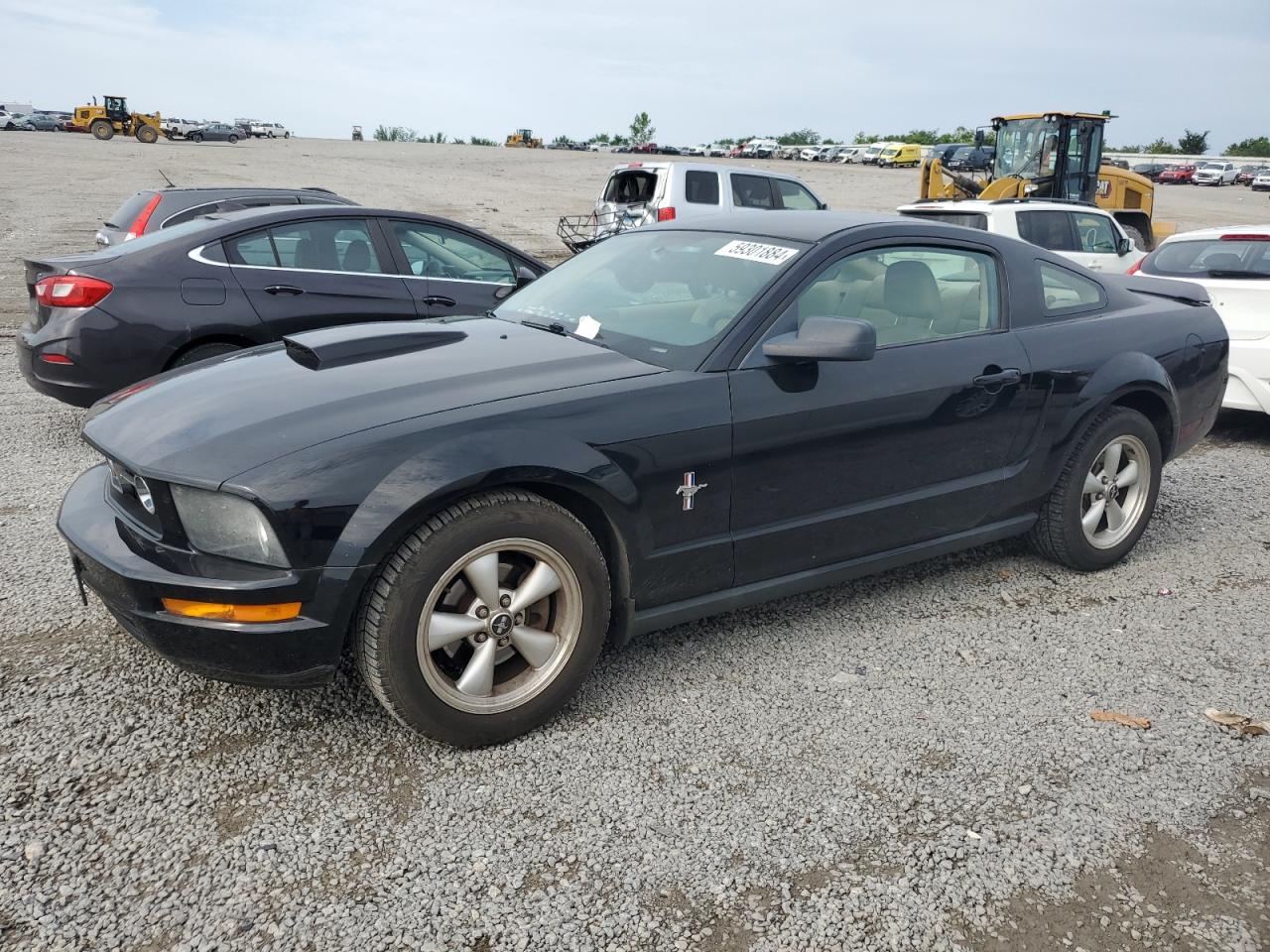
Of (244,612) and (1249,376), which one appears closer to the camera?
(244,612)

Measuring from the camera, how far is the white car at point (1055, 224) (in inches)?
382

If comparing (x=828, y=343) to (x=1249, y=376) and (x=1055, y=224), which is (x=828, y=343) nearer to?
(x=1249, y=376)

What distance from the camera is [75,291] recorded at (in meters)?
5.64

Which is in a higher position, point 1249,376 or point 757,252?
point 757,252

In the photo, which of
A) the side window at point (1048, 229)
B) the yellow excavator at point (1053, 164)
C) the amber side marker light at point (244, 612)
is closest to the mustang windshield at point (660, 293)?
the amber side marker light at point (244, 612)

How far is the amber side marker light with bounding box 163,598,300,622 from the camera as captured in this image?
8.61 ft

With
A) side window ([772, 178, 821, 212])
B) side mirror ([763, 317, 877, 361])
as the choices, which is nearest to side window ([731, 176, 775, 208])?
side window ([772, 178, 821, 212])

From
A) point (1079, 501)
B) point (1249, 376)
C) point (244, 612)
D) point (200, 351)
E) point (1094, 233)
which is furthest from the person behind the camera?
point (1094, 233)

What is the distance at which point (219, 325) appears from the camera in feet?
19.1

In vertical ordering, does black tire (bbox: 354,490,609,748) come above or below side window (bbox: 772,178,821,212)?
below

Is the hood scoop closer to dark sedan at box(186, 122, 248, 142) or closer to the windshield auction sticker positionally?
the windshield auction sticker

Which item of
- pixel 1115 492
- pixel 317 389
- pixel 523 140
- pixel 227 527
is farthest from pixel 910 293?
pixel 523 140

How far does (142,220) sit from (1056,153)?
13584mm

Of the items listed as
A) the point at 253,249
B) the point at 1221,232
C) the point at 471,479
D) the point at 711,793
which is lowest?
the point at 711,793
